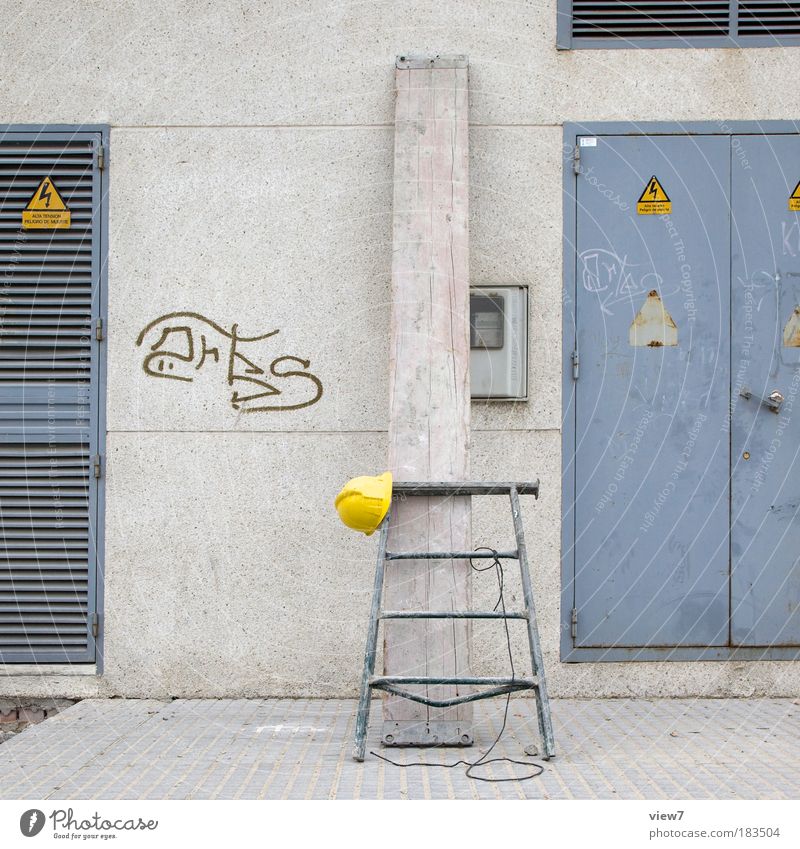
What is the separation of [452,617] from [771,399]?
7.40 feet

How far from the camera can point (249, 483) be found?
608 centimetres

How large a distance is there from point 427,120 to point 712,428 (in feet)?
6.93

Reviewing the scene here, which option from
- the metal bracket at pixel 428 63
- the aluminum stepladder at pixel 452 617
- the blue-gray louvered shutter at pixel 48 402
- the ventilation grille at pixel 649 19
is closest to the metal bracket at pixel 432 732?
the aluminum stepladder at pixel 452 617

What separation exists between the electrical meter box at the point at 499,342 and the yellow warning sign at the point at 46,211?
2.17 metres

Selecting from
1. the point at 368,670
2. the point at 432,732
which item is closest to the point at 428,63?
the point at 368,670

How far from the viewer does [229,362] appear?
20.0 feet

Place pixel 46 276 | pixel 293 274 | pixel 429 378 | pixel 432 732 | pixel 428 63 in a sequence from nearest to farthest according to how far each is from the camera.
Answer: pixel 432 732 → pixel 429 378 → pixel 428 63 → pixel 293 274 → pixel 46 276

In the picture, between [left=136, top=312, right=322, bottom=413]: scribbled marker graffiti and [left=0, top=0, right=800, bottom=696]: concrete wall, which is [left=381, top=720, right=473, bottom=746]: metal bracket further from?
[left=136, top=312, right=322, bottom=413]: scribbled marker graffiti

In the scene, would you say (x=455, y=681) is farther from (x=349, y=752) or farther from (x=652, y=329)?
(x=652, y=329)

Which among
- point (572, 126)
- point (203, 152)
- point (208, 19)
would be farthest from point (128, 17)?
point (572, 126)

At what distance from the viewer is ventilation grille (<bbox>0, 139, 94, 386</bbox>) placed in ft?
20.3

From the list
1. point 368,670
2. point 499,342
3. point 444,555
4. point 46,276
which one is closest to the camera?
point 368,670

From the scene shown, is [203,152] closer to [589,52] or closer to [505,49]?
[505,49]

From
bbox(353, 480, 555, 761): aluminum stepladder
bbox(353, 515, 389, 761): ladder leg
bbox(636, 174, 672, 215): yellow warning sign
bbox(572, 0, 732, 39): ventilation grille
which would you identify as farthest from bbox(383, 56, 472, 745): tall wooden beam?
bbox(636, 174, 672, 215): yellow warning sign
